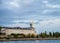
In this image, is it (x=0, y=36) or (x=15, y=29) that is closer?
(x=0, y=36)

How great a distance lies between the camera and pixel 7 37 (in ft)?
420

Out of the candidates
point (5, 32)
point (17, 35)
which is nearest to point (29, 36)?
point (17, 35)

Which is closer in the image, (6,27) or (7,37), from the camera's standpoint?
(7,37)

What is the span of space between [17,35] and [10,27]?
1633cm

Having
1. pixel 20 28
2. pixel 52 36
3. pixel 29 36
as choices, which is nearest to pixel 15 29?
pixel 20 28

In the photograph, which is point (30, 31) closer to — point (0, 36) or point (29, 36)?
point (29, 36)

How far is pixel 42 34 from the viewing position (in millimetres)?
139375

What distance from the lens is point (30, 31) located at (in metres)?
147

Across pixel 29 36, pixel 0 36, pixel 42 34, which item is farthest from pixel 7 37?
pixel 42 34

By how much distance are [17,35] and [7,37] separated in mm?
7143

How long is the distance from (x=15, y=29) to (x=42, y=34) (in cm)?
1826

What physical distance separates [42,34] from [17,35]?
17.4 m

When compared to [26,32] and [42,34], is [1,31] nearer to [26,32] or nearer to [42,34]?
[26,32]

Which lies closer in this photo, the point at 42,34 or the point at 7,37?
the point at 7,37
